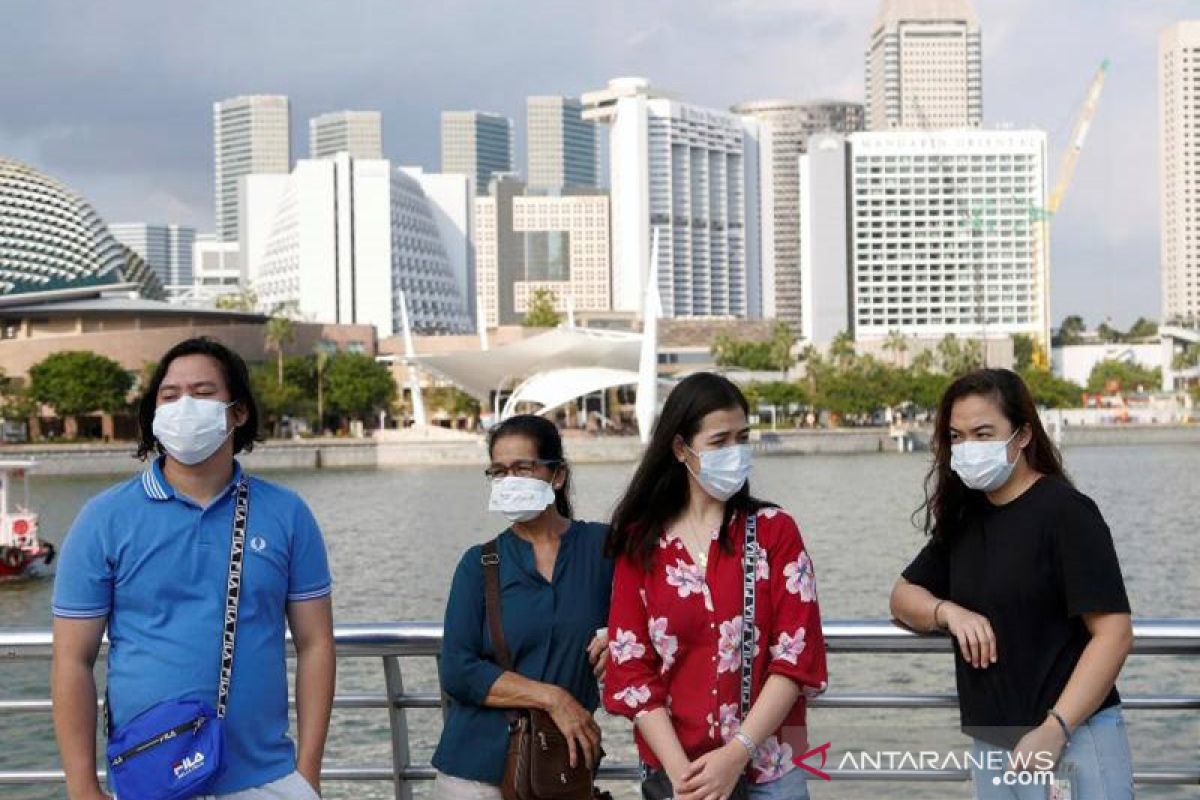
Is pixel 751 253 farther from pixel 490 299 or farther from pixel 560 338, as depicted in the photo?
pixel 560 338

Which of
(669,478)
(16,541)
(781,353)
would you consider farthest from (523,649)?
(781,353)

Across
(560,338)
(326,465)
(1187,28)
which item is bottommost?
(326,465)

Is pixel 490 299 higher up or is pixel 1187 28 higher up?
pixel 1187 28

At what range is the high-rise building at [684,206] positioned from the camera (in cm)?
17088

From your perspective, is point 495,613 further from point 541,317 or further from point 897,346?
point 897,346

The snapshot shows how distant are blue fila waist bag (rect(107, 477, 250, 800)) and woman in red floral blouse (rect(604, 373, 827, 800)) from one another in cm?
86

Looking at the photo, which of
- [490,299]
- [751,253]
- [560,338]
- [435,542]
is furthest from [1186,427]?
[490,299]

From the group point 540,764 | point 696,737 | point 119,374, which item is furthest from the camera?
point 119,374

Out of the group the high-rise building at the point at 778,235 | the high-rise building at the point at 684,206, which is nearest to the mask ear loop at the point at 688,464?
the high-rise building at the point at 684,206

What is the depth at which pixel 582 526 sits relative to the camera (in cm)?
401

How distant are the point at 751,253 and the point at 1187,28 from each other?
59034 millimetres

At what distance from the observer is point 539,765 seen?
3.79 m

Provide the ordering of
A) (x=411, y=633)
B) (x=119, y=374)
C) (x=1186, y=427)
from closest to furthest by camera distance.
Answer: (x=411, y=633) < (x=119, y=374) < (x=1186, y=427)

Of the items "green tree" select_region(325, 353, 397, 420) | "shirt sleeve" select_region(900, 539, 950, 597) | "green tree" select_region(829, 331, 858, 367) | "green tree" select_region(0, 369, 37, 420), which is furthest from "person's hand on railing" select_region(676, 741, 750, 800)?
"green tree" select_region(829, 331, 858, 367)
